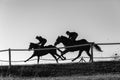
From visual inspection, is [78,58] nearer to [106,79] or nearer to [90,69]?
[90,69]

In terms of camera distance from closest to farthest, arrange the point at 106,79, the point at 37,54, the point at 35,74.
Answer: the point at 106,79 → the point at 35,74 → the point at 37,54

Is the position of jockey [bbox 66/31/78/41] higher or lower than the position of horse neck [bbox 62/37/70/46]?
higher

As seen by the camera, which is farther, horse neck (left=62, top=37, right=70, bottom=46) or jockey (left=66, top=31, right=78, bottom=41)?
horse neck (left=62, top=37, right=70, bottom=46)

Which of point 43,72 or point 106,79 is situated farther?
point 43,72

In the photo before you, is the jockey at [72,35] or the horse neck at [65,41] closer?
the jockey at [72,35]

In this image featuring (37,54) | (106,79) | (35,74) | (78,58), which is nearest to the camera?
(106,79)

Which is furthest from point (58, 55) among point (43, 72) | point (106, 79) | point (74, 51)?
point (106, 79)

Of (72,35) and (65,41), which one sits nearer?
(72,35)

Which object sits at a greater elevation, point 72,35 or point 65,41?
point 72,35

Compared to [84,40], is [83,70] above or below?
below

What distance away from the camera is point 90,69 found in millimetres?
11734

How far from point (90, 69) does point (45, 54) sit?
6982 mm

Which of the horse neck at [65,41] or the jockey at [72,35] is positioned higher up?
the jockey at [72,35]

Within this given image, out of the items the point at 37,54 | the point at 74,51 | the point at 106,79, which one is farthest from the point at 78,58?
the point at 106,79
